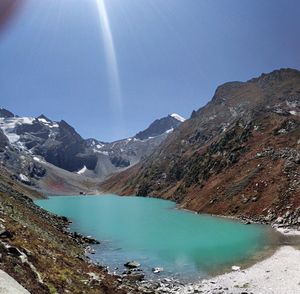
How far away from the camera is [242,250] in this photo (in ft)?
167

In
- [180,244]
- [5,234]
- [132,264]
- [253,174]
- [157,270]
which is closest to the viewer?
[5,234]

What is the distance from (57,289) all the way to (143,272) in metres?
18.5

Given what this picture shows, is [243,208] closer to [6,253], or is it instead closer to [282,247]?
[282,247]

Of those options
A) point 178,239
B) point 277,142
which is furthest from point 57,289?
point 277,142

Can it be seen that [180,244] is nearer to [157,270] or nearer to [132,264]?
[132,264]

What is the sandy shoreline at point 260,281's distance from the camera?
3209cm

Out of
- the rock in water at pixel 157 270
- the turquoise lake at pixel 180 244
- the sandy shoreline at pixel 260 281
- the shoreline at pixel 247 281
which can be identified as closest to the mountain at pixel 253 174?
the turquoise lake at pixel 180 244

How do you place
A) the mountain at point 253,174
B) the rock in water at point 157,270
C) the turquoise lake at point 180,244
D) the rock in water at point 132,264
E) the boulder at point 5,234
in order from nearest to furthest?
the boulder at point 5,234 < the rock in water at point 157,270 < the rock in water at point 132,264 < the turquoise lake at point 180,244 < the mountain at point 253,174

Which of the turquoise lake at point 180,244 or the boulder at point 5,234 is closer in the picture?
the boulder at point 5,234

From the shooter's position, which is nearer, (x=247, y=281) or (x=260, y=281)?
(x=260, y=281)

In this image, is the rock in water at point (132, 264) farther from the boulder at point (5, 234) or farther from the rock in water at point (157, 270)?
the boulder at point (5, 234)

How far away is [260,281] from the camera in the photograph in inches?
1358

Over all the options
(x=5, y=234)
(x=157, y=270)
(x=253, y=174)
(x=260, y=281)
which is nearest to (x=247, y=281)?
(x=260, y=281)

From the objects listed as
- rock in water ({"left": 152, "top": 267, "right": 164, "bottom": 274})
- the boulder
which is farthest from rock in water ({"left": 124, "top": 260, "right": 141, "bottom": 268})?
the boulder
